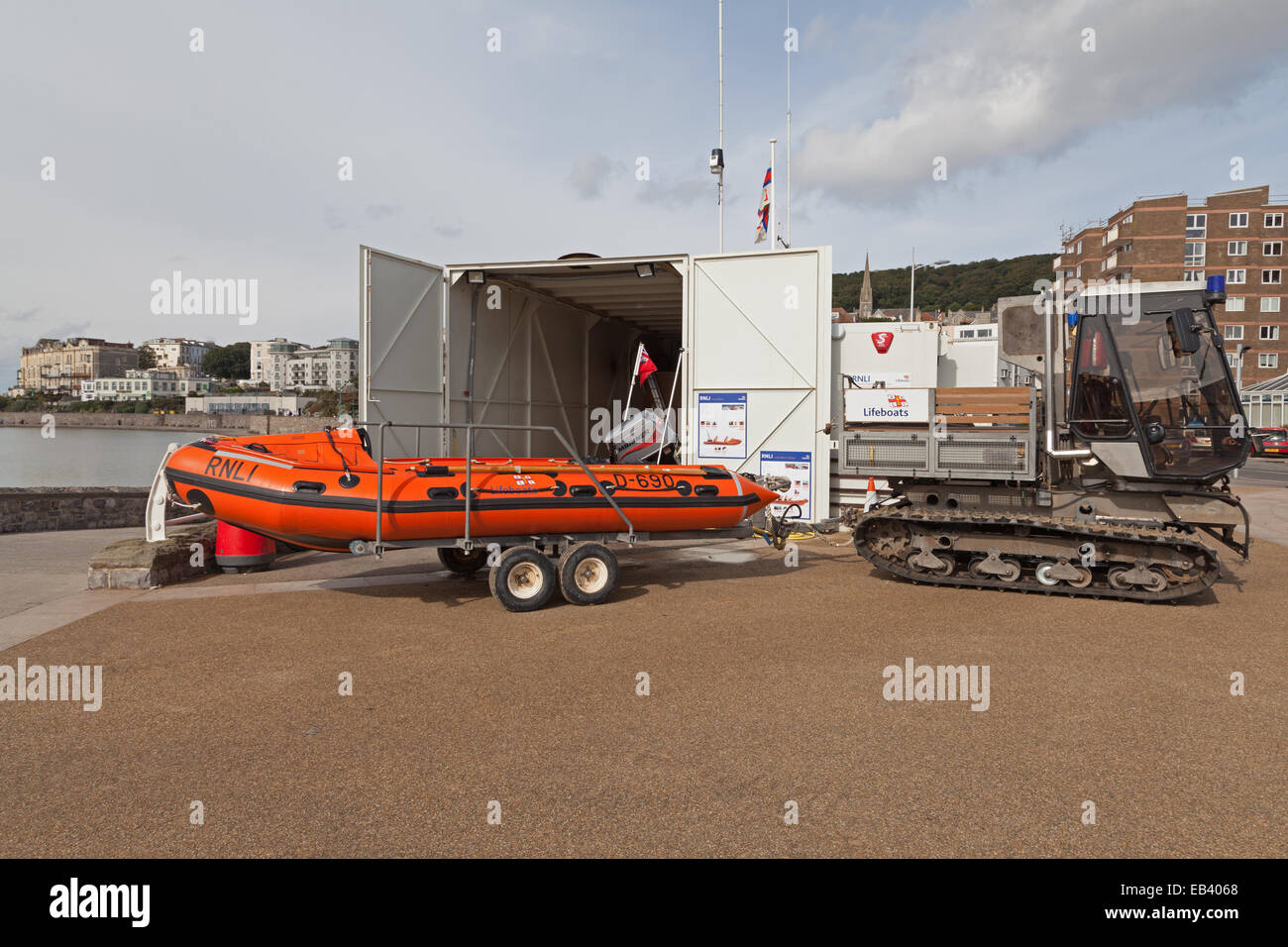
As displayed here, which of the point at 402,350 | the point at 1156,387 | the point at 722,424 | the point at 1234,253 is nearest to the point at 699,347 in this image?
the point at 722,424

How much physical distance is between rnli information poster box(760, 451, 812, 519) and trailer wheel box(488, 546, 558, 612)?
5.82m

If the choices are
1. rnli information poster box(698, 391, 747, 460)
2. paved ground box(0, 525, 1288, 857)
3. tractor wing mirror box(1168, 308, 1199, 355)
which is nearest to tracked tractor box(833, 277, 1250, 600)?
tractor wing mirror box(1168, 308, 1199, 355)

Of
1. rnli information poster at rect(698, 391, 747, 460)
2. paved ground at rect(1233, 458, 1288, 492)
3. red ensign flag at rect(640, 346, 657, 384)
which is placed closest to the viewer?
rnli information poster at rect(698, 391, 747, 460)

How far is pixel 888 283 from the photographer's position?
399 ft

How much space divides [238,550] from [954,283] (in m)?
130

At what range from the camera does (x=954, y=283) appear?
124562mm

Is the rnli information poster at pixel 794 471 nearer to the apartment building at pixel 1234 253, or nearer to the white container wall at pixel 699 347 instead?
the white container wall at pixel 699 347

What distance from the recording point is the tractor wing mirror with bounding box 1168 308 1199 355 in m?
7.84

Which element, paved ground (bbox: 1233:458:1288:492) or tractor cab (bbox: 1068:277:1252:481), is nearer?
tractor cab (bbox: 1068:277:1252:481)

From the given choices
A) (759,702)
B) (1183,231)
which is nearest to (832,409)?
(759,702)

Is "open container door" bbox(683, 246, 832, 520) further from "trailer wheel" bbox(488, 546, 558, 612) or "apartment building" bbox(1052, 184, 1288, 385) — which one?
"apartment building" bbox(1052, 184, 1288, 385)

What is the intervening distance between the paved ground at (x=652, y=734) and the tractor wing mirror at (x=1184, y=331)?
262 centimetres
